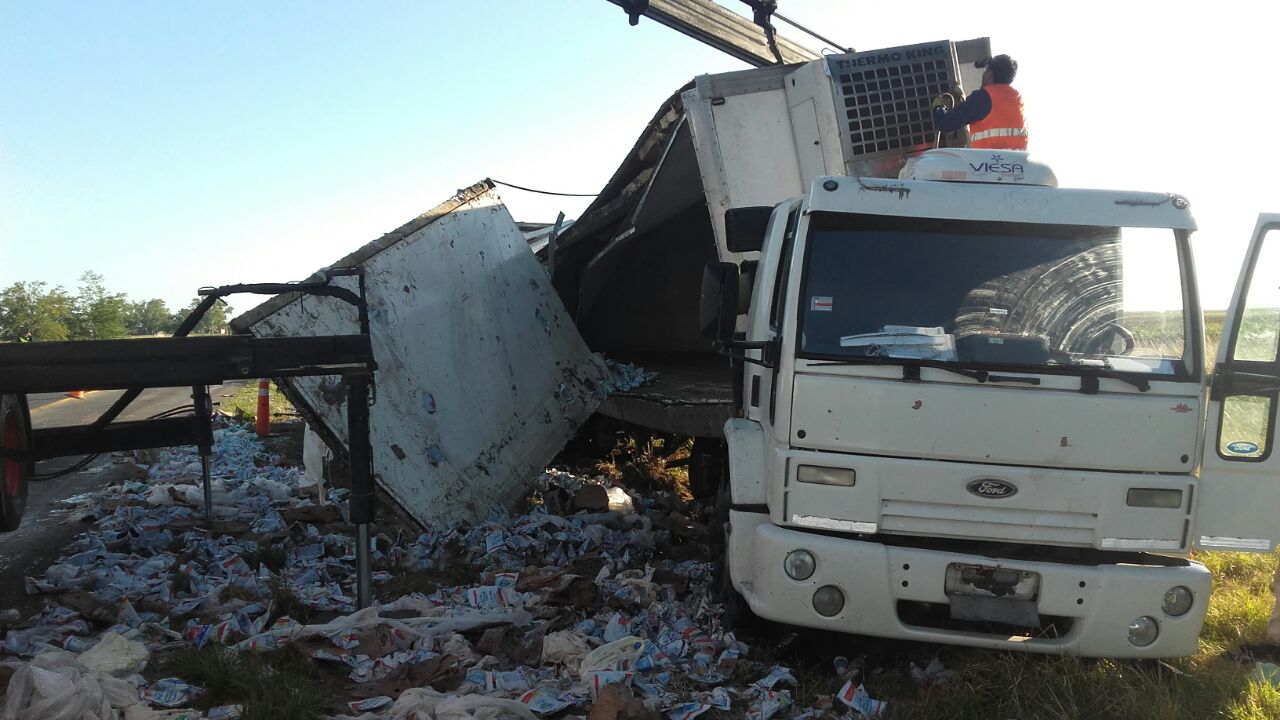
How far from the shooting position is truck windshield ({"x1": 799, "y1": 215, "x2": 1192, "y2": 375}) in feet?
12.2

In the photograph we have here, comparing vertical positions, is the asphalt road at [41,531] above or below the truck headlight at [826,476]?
below

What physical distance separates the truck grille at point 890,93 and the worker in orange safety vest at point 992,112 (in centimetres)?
21

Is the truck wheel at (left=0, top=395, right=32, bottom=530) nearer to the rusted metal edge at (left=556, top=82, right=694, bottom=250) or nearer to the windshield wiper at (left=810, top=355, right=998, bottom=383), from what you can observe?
the windshield wiper at (left=810, top=355, right=998, bottom=383)

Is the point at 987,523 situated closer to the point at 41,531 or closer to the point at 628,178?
the point at 628,178

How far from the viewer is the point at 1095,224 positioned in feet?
12.5

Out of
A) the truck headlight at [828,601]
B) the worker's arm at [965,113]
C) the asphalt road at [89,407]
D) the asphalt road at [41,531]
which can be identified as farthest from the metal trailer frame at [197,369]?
the asphalt road at [89,407]

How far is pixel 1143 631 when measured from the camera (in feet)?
11.9

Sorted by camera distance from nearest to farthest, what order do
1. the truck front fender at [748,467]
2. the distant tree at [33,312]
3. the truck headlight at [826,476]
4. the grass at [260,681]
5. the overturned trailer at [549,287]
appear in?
the grass at [260,681], the truck headlight at [826,476], the truck front fender at [748,467], the overturned trailer at [549,287], the distant tree at [33,312]

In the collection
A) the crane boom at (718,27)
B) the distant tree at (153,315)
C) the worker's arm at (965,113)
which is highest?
the crane boom at (718,27)

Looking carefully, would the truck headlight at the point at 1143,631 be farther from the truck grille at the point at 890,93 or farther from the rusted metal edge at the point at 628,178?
the rusted metal edge at the point at 628,178

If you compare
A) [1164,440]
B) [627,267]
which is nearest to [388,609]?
[1164,440]

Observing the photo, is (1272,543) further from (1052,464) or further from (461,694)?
(461,694)

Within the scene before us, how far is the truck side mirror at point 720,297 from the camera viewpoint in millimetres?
4195

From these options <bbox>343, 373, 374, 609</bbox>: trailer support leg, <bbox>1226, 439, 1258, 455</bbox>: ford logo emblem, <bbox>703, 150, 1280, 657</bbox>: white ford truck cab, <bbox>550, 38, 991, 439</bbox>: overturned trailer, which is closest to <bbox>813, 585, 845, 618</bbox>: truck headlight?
<bbox>703, 150, 1280, 657</bbox>: white ford truck cab
